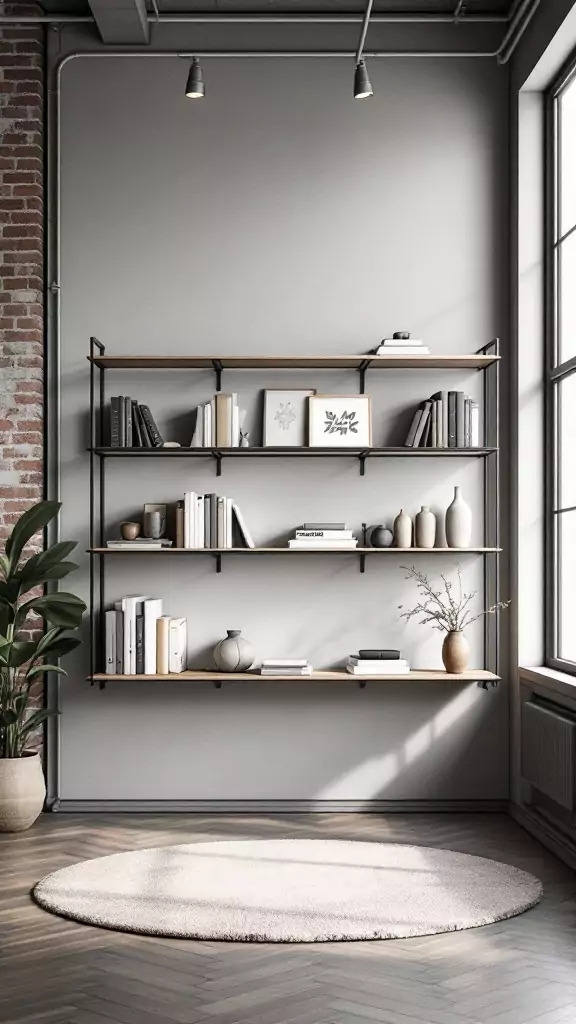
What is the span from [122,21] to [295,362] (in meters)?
1.91

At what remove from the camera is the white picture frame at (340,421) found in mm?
5203

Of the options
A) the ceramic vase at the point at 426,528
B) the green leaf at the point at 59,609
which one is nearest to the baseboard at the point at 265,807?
the green leaf at the point at 59,609

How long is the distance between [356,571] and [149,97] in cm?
271

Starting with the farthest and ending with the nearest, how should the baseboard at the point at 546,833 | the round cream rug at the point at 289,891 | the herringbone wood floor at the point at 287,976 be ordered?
the baseboard at the point at 546,833 → the round cream rug at the point at 289,891 → the herringbone wood floor at the point at 287,976

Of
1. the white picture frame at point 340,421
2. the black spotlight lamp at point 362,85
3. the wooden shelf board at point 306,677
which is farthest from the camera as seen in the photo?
the white picture frame at point 340,421

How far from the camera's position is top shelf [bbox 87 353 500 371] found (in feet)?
16.6

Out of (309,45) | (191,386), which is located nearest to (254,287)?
(191,386)

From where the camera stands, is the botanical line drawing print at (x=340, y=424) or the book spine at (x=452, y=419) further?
the botanical line drawing print at (x=340, y=424)

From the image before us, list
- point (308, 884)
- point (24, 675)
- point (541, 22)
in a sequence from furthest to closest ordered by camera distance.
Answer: point (24, 675)
point (541, 22)
point (308, 884)

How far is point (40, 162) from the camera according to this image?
5336 millimetres

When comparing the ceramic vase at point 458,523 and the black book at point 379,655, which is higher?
the ceramic vase at point 458,523

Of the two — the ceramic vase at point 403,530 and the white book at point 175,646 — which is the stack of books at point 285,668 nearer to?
the white book at point 175,646

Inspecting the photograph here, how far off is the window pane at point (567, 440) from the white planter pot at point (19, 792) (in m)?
2.83

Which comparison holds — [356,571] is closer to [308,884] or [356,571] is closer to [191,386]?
[191,386]
